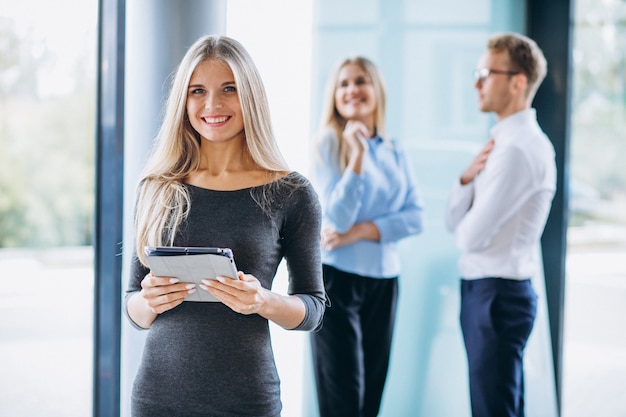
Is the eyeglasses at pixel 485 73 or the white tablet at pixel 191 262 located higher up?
the eyeglasses at pixel 485 73

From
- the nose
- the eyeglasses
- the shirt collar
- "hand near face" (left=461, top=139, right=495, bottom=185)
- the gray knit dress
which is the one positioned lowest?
the gray knit dress

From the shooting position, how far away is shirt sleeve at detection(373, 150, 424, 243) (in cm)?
330

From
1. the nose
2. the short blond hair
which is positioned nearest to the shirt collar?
the short blond hair

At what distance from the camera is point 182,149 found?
209 cm

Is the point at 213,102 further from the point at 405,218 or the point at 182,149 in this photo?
the point at 405,218

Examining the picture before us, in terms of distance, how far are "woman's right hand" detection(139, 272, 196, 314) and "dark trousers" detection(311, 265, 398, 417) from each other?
1411 millimetres

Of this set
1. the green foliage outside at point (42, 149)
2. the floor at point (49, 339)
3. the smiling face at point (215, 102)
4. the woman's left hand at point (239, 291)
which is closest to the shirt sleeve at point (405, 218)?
the floor at point (49, 339)

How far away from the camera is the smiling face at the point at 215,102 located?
1992mm

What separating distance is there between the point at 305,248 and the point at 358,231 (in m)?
1.33

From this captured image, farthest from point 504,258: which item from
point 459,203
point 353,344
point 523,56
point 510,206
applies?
point 523,56

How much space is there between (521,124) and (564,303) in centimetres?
150

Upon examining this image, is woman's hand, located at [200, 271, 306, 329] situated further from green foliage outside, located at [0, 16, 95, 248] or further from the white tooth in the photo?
green foliage outside, located at [0, 16, 95, 248]

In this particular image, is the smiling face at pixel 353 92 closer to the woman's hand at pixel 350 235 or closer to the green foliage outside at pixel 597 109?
the woman's hand at pixel 350 235

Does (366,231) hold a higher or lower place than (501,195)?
lower
